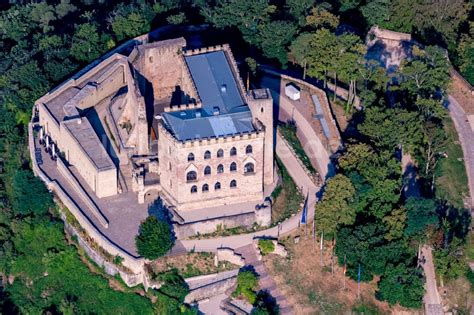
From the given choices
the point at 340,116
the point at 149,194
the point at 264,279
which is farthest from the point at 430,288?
the point at 149,194

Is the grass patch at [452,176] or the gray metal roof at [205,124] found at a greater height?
the gray metal roof at [205,124]

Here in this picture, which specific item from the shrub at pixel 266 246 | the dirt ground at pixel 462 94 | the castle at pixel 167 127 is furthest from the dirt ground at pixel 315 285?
the dirt ground at pixel 462 94

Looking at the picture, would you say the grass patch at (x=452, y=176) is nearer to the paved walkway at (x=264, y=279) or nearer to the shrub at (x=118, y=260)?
the paved walkway at (x=264, y=279)

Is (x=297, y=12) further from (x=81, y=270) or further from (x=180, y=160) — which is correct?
(x=81, y=270)

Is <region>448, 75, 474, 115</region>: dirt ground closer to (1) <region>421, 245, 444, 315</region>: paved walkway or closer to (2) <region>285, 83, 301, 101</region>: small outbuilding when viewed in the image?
(2) <region>285, 83, 301, 101</region>: small outbuilding

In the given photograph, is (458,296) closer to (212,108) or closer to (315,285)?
(315,285)

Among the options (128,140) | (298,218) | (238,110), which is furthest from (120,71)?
(298,218)

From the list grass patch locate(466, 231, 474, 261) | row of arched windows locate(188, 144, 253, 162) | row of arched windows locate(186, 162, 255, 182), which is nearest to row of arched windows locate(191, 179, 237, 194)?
row of arched windows locate(186, 162, 255, 182)
